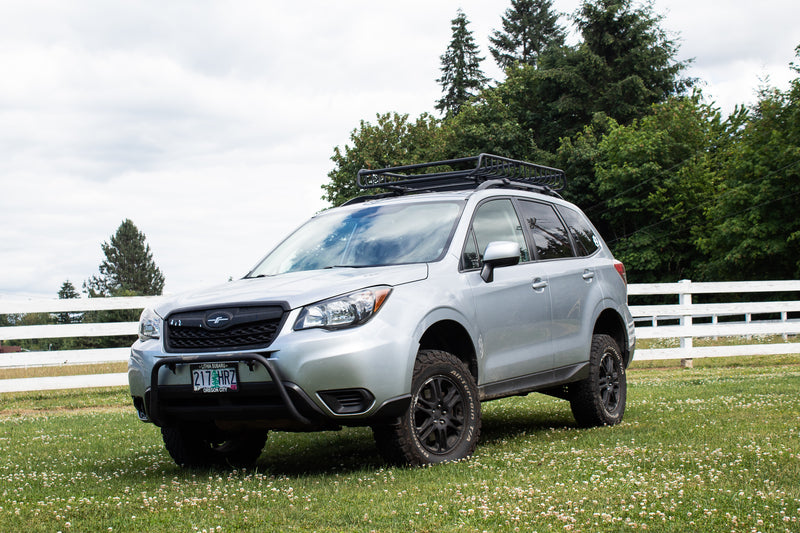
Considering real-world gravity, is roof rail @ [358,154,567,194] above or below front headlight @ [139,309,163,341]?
above

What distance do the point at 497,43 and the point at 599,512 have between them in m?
62.4

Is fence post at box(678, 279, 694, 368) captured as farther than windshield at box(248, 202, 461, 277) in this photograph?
Yes

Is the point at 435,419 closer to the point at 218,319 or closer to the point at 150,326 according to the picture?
the point at 218,319

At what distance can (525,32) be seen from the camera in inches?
2478

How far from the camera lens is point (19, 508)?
14.8 feet

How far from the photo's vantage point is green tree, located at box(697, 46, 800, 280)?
3953 centimetres

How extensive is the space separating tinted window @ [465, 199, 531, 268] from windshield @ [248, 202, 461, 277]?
0.78 feet

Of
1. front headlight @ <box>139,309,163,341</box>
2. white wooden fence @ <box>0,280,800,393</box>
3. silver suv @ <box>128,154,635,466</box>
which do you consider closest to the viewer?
silver suv @ <box>128,154,635,466</box>

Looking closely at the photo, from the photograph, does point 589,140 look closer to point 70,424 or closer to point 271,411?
point 70,424

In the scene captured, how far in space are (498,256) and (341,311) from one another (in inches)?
53.8

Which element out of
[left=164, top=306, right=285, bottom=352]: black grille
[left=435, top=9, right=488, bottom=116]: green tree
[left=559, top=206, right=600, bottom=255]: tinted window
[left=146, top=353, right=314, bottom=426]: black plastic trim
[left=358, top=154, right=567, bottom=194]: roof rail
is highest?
[left=435, top=9, right=488, bottom=116]: green tree

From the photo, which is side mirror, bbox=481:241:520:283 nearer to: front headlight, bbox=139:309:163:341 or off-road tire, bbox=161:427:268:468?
off-road tire, bbox=161:427:268:468

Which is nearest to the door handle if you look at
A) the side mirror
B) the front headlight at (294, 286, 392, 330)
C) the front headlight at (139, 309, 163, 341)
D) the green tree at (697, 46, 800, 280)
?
the side mirror

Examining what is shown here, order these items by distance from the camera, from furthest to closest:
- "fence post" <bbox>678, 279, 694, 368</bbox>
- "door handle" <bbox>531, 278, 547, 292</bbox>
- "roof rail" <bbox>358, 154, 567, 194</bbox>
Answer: "fence post" <bbox>678, 279, 694, 368</bbox>
"roof rail" <bbox>358, 154, 567, 194</bbox>
"door handle" <bbox>531, 278, 547, 292</bbox>
